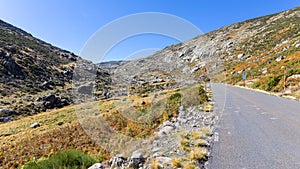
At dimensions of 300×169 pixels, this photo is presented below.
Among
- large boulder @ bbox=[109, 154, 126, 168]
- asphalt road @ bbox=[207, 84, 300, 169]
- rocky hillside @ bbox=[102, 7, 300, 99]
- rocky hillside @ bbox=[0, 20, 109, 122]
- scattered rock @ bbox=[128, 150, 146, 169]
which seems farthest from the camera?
rocky hillside @ bbox=[102, 7, 300, 99]

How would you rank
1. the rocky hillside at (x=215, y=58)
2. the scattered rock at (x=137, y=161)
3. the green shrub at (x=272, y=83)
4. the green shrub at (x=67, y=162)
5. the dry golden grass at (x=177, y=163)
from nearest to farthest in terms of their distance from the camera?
the dry golden grass at (x=177, y=163) < the scattered rock at (x=137, y=161) < the green shrub at (x=67, y=162) < the green shrub at (x=272, y=83) < the rocky hillside at (x=215, y=58)

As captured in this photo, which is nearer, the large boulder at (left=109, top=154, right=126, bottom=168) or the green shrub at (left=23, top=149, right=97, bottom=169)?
the large boulder at (left=109, top=154, right=126, bottom=168)

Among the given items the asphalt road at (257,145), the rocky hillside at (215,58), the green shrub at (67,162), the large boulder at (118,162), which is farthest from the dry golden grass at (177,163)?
the rocky hillside at (215,58)

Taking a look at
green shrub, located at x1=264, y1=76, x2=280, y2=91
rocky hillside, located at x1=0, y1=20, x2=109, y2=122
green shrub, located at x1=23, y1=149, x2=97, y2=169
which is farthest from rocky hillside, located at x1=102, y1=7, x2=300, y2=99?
green shrub, located at x1=23, y1=149, x2=97, y2=169

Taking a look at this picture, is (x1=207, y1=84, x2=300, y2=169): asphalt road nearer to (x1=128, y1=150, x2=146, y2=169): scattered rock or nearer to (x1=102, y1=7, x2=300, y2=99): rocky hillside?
(x1=128, y1=150, x2=146, y2=169): scattered rock

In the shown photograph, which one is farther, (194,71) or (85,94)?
(194,71)

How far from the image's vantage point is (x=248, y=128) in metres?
7.32

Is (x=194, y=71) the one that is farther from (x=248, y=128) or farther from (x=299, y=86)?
(x=248, y=128)

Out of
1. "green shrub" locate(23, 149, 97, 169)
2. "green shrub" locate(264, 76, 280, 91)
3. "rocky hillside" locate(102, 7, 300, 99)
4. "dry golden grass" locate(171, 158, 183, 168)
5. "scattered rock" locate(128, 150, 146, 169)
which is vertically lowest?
"green shrub" locate(23, 149, 97, 169)

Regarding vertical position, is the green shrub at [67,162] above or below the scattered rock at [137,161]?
below

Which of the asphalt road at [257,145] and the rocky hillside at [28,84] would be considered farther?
the rocky hillside at [28,84]

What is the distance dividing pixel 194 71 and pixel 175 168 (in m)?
85.9

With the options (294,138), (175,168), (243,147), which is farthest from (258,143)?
(175,168)

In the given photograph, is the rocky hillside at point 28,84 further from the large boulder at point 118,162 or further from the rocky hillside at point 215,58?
the large boulder at point 118,162
